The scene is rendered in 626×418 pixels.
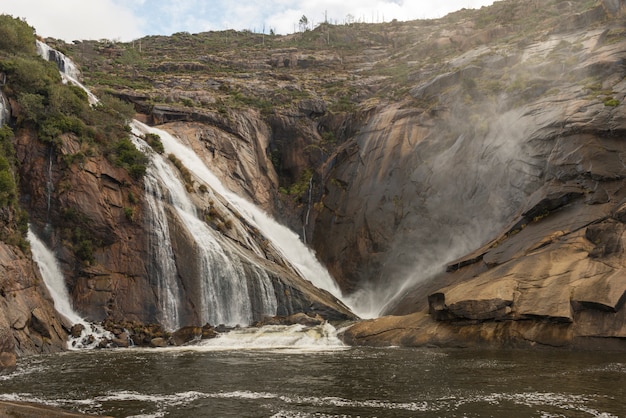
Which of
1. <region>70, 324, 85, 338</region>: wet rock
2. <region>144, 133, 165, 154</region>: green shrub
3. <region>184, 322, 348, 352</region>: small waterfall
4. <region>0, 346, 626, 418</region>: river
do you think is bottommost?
<region>0, 346, 626, 418</region>: river

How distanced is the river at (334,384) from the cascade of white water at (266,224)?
22.8m

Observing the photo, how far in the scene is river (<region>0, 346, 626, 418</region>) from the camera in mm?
15156

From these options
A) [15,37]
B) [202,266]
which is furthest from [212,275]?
[15,37]

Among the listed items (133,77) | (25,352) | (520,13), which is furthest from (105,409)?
(520,13)

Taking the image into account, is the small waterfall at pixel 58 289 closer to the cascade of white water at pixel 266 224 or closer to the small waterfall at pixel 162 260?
the small waterfall at pixel 162 260

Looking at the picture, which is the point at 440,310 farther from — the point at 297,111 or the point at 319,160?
the point at 297,111

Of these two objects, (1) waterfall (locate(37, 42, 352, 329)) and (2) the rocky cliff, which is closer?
(2) the rocky cliff

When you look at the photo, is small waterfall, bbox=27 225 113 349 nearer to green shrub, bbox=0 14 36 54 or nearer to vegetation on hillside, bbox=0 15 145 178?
vegetation on hillside, bbox=0 15 145 178

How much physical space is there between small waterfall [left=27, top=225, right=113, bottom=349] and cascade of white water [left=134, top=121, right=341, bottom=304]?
18075 millimetres

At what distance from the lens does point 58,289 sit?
3403 centimetres

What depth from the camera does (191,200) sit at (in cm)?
4384

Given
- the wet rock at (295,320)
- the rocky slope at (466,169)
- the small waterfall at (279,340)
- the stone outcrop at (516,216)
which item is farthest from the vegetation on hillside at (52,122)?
the stone outcrop at (516,216)

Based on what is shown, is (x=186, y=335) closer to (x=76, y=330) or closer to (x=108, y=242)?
(x=76, y=330)

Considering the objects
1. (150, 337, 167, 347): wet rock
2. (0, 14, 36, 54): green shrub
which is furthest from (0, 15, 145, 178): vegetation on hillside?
(150, 337, 167, 347): wet rock
